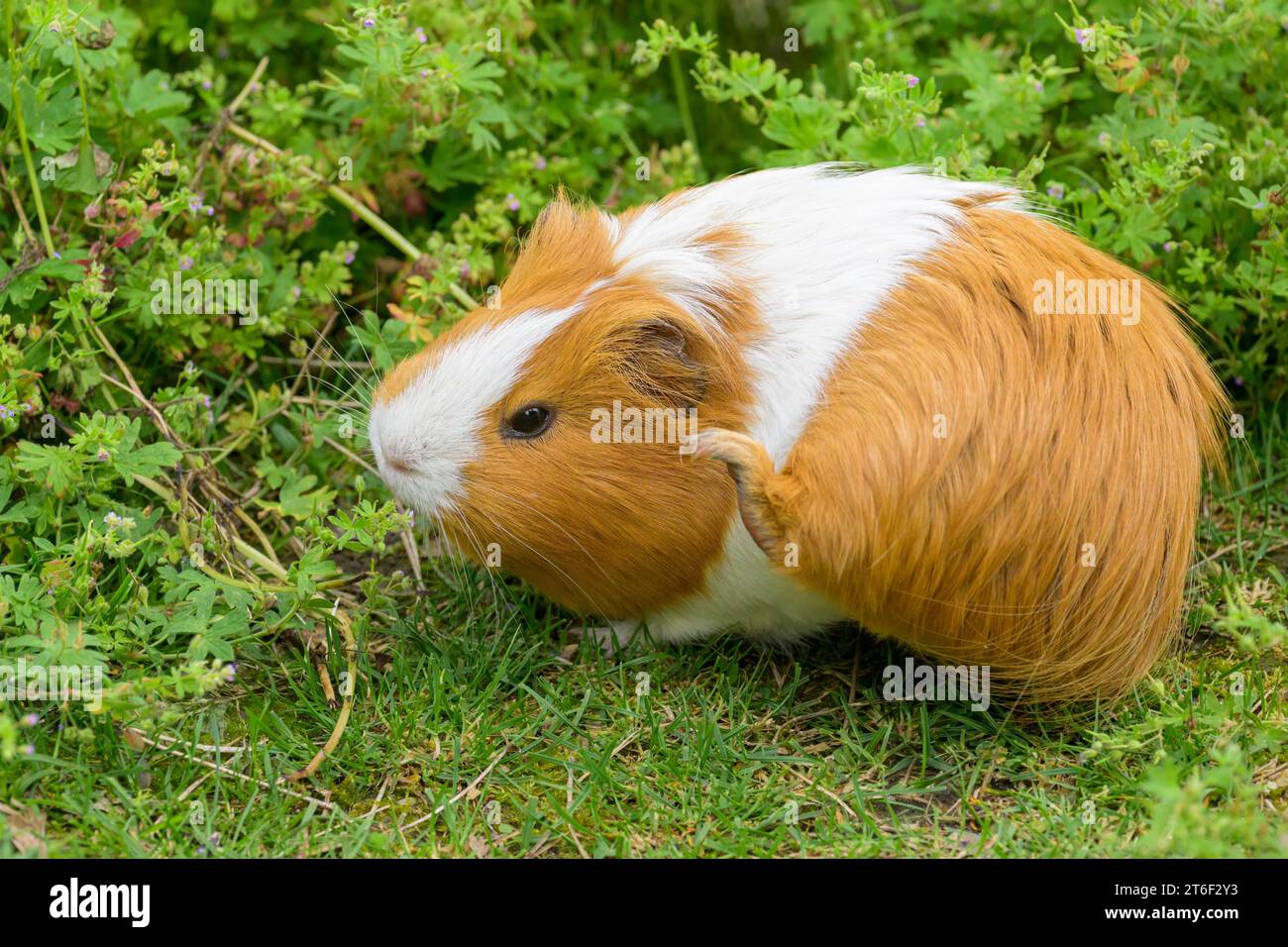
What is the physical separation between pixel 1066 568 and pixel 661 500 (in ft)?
3.25

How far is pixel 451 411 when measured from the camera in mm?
3309

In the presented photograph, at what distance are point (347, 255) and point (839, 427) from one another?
201cm

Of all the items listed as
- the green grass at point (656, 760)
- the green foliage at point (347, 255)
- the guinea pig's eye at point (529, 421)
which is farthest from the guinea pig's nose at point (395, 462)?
the green grass at point (656, 760)

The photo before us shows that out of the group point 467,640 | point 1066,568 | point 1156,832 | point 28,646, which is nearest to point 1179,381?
point 1066,568

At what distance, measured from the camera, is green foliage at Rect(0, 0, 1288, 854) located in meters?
3.38

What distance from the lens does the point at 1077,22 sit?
408 cm

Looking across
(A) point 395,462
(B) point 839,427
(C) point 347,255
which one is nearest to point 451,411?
(A) point 395,462

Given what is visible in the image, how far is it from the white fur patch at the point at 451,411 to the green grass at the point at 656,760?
1.80 feet

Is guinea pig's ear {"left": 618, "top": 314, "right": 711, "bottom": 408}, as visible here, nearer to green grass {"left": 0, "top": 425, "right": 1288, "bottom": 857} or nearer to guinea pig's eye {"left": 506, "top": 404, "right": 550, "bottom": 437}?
guinea pig's eye {"left": 506, "top": 404, "right": 550, "bottom": 437}

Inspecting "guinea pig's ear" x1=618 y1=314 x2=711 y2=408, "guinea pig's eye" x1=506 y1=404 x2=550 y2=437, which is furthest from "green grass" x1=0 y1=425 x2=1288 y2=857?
"guinea pig's ear" x1=618 y1=314 x2=711 y2=408

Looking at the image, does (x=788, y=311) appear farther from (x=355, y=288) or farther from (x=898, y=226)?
(x=355, y=288)

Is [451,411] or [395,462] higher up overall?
[451,411]

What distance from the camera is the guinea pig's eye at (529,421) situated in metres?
3.32

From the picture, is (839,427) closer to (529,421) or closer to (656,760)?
(529,421)
